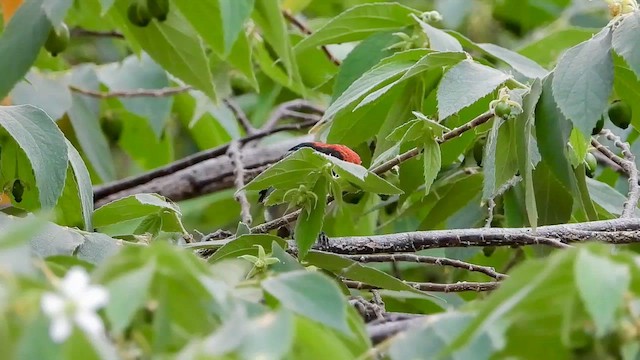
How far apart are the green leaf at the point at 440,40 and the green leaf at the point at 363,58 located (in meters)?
0.14

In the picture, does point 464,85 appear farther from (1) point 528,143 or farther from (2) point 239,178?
(2) point 239,178

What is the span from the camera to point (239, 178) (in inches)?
101

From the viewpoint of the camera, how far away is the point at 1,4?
8.65 ft

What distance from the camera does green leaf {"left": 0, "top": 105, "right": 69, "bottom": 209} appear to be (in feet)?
5.49

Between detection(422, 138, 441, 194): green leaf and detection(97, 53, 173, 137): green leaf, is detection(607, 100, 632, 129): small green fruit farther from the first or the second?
detection(97, 53, 173, 137): green leaf

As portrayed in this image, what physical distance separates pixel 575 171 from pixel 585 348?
3.00 ft

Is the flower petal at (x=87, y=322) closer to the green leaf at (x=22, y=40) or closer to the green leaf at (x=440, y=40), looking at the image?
the green leaf at (x=22, y=40)

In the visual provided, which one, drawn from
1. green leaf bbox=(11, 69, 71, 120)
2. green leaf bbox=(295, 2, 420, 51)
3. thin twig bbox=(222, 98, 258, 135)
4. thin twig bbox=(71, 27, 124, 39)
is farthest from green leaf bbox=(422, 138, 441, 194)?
→ thin twig bbox=(71, 27, 124, 39)

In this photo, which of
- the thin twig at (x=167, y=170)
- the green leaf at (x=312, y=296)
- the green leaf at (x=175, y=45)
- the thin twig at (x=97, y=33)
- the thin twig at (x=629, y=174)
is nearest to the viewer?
the green leaf at (x=312, y=296)

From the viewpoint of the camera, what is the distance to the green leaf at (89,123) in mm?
2838

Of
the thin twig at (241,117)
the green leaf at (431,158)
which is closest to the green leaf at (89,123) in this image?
the thin twig at (241,117)

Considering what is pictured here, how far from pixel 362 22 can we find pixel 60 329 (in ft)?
5.52

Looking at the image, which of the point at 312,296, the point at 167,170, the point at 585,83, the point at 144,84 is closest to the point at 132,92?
the point at 144,84

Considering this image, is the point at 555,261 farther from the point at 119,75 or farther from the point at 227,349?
the point at 119,75
